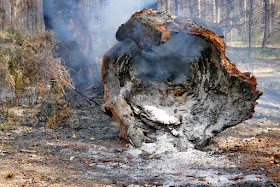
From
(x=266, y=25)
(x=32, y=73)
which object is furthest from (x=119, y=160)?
(x=266, y=25)

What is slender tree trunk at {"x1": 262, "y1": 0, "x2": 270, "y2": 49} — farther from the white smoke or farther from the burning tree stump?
the burning tree stump

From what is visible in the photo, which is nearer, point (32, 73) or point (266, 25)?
point (32, 73)

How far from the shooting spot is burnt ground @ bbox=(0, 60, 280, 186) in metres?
2.37

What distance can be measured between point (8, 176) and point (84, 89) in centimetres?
499

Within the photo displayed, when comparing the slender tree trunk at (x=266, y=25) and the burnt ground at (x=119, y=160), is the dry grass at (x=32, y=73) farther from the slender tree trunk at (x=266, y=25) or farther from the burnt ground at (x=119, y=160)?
the slender tree trunk at (x=266, y=25)

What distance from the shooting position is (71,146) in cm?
352

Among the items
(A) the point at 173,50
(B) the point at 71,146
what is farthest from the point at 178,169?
(A) the point at 173,50

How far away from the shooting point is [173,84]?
13.4 feet

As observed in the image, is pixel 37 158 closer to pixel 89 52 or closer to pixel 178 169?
pixel 178 169

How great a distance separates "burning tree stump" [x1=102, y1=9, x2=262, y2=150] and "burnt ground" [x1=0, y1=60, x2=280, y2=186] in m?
0.30

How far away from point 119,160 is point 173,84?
4.78 ft

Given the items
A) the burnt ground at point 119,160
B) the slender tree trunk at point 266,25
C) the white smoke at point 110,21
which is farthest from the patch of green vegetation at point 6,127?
the slender tree trunk at point 266,25

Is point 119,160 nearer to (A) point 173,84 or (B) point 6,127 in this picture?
(A) point 173,84

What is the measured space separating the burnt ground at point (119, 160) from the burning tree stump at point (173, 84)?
305 mm
